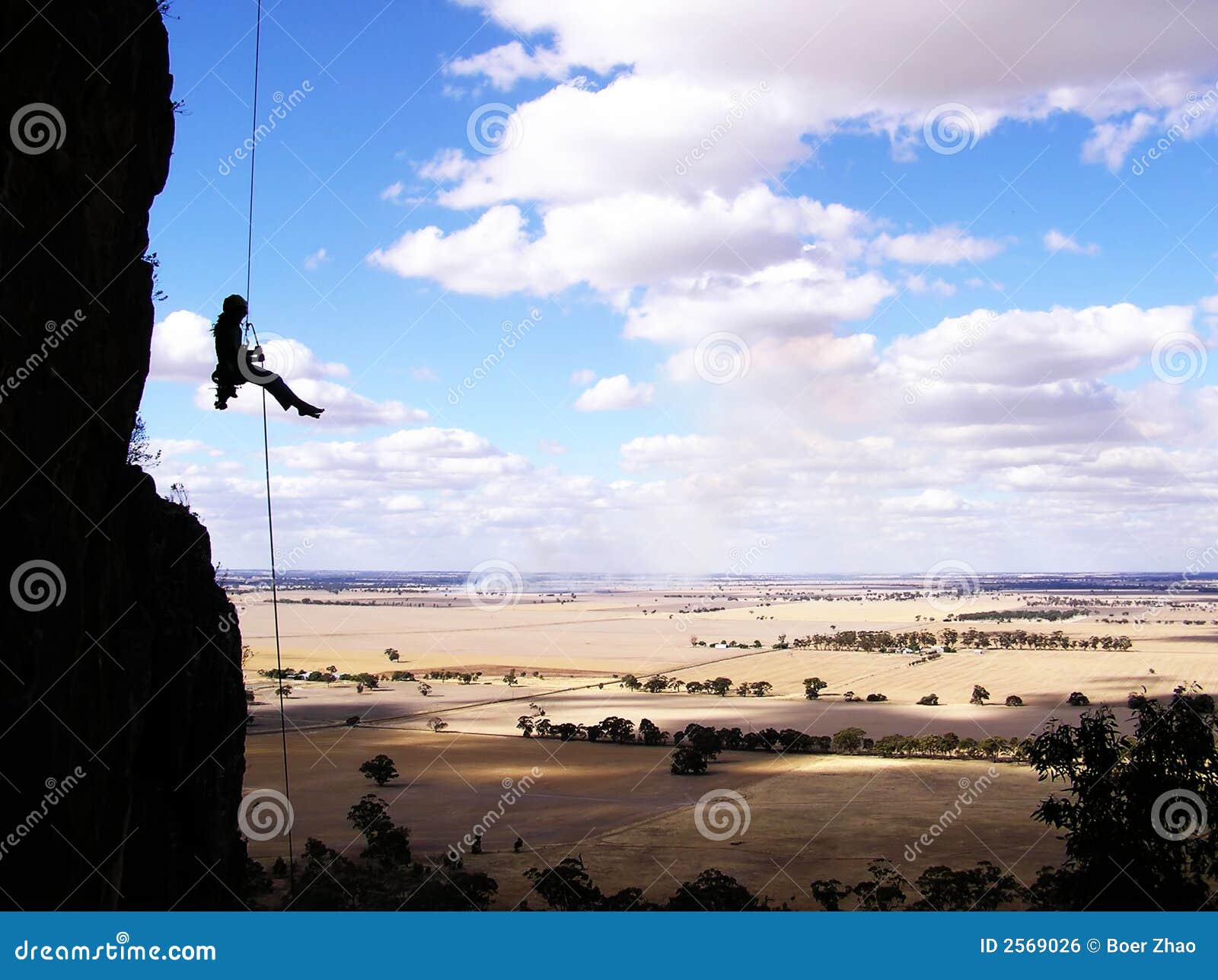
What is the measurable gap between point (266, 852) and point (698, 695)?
4459 centimetres

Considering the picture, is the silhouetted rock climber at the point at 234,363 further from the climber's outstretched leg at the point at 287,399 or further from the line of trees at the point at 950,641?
the line of trees at the point at 950,641

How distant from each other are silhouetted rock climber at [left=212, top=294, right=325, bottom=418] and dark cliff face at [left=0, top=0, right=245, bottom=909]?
195 cm

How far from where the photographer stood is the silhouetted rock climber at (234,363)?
38.0 ft

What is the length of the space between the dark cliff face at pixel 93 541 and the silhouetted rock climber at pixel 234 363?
1954 mm

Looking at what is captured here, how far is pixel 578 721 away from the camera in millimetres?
55031

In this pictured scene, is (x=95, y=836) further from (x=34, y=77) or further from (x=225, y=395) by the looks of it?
(x=34, y=77)

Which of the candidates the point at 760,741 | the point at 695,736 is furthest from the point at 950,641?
the point at 695,736

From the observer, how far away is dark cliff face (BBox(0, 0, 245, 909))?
1111 centimetres

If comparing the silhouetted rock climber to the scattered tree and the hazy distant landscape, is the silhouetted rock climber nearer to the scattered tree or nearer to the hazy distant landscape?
the hazy distant landscape

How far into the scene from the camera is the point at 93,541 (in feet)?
41.2

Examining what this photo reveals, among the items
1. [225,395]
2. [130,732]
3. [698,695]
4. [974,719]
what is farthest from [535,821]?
[698,695]

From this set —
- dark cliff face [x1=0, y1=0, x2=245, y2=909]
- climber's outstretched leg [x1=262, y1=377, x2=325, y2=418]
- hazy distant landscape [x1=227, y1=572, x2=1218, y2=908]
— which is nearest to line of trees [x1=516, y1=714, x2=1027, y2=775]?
hazy distant landscape [x1=227, y1=572, x2=1218, y2=908]

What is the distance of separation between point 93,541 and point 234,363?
314 cm

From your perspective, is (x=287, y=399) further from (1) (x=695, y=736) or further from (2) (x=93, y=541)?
(1) (x=695, y=736)
